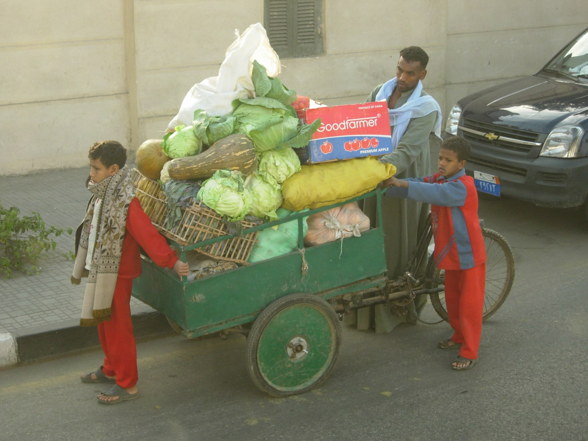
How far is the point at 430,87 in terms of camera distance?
38.4 feet

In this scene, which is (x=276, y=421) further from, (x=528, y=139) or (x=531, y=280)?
(x=528, y=139)

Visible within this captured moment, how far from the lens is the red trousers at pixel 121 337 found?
16.3ft

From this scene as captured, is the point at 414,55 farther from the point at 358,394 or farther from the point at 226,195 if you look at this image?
the point at 358,394

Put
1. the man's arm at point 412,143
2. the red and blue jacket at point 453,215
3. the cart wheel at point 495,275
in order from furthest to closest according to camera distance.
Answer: the cart wheel at point 495,275 < the man's arm at point 412,143 < the red and blue jacket at point 453,215

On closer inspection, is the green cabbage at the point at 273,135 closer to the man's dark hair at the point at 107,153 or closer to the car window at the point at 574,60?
the man's dark hair at the point at 107,153

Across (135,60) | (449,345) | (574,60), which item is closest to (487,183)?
(574,60)

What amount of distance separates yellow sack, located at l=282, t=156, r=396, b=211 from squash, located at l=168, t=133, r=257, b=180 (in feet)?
0.95

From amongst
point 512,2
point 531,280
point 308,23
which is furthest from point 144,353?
point 512,2

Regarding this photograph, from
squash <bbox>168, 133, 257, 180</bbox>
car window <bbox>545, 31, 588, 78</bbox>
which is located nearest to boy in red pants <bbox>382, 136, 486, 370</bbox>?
squash <bbox>168, 133, 257, 180</bbox>

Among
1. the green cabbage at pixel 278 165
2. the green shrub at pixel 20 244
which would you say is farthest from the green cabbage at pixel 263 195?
the green shrub at pixel 20 244

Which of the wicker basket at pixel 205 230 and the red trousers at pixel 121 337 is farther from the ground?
the wicker basket at pixel 205 230

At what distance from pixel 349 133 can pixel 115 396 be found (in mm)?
1849

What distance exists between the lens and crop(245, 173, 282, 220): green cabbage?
4.84 metres

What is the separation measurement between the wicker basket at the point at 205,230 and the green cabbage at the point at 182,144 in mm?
369
